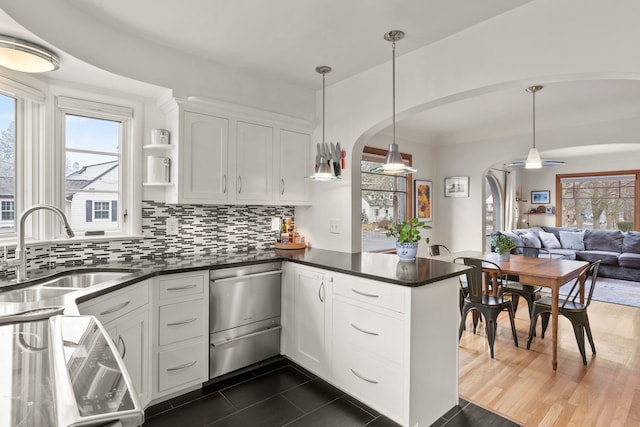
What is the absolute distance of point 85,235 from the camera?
8.71ft

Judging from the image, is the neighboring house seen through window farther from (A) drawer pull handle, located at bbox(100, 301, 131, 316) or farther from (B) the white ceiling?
(A) drawer pull handle, located at bbox(100, 301, 131, 316)

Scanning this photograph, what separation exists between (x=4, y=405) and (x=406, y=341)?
179 centimetres

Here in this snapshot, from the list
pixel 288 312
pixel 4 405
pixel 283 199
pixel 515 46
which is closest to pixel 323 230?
pixel 283 199

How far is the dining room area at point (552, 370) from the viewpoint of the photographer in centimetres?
229

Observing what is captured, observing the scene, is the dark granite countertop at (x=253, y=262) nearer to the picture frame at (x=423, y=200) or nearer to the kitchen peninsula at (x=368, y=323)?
the kitchen peninsula at (x=368, y=323)

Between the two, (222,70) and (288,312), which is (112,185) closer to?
(222,70)

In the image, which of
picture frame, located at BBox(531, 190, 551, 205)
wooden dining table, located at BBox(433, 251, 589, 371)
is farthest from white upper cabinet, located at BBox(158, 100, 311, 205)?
picture frame, located at BBox(531, 190, 551, 205)

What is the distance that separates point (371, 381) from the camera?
7.31ft

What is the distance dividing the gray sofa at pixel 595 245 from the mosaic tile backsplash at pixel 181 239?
4.77 metres

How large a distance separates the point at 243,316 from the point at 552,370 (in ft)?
8.30

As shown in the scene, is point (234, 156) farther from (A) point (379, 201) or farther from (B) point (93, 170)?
(A) point (379, 201)

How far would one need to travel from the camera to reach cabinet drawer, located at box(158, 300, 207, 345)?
2365mm

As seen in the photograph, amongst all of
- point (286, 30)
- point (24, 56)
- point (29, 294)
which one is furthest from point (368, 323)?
point (24, 56)

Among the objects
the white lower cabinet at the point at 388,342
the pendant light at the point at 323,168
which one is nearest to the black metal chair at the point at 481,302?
the white lower cabinet at the point at 388,342
